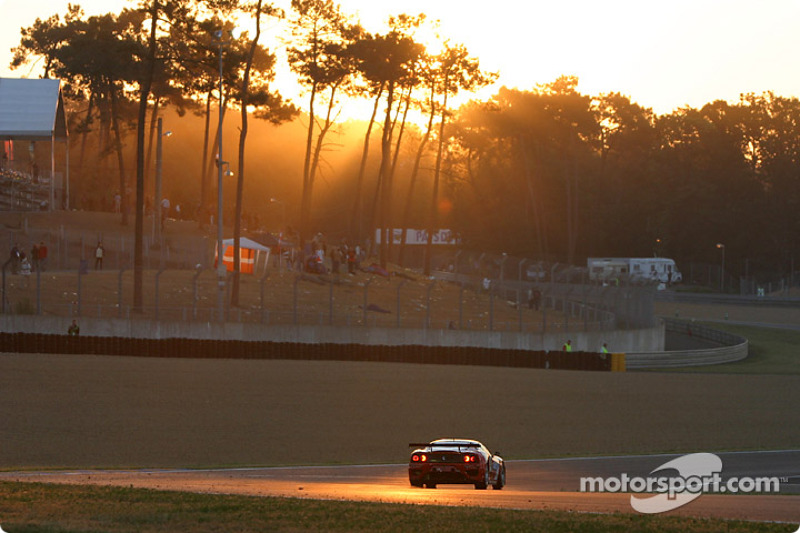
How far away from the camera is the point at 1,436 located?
67.7 feet

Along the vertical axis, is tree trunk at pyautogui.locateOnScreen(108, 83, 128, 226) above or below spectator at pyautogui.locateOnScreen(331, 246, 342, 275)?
above

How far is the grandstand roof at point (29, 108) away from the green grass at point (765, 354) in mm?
24327

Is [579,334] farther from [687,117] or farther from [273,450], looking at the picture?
[687,117]

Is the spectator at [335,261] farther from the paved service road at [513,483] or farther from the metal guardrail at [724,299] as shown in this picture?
the metal guardrail at [724,299]

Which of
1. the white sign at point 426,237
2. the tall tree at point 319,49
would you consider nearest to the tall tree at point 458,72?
the tall tree at point 319,49

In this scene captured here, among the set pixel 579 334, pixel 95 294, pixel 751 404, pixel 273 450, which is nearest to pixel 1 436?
pixel 273 450

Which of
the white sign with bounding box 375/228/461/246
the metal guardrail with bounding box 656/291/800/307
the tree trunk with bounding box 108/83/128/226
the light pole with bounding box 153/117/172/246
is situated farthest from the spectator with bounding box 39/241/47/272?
the white sign with bounding box 375/228/461/246

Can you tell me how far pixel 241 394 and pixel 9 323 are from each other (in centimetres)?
1003

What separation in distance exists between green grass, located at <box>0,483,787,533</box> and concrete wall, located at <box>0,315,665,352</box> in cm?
2182

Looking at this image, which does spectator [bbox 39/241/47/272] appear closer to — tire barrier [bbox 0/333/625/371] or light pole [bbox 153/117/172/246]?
light pole [bbox 153/117/172/246]

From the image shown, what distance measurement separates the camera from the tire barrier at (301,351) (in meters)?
31.6

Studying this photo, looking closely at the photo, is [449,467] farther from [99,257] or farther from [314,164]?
[314,164]

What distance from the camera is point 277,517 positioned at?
11.4m

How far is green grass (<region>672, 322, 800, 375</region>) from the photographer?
1644 inches
